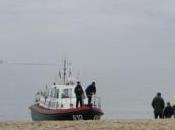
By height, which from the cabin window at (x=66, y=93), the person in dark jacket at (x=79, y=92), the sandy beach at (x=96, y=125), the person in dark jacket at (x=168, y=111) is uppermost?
the cabin window at (x=66, y=93)

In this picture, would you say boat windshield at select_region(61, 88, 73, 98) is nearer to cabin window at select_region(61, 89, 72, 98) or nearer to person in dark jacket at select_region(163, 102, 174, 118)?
cabin window at select_region(61, 89, 72, 98)

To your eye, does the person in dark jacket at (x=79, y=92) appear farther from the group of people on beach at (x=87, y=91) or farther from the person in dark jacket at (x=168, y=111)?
the person in dark jacket at (x=168, y=111)

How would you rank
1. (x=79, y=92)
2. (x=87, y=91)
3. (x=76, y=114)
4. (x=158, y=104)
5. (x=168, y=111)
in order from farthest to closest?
(x=76, y=114) < (x=79, y=92) < (x=87, y=91) < (x=168, y=111) < (x=158, y=104)

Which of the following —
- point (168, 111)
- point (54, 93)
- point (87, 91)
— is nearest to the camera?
point (168, 111)

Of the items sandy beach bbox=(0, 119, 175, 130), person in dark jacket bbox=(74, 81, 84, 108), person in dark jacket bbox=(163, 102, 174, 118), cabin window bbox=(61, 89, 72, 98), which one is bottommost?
sandy beach bbox=(0, 119, 175, 130)

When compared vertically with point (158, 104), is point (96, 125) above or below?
below

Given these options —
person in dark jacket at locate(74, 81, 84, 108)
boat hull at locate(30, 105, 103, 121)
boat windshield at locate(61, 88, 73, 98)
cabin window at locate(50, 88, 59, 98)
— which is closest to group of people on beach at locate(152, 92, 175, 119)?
person in dark jacket at locate(74, 81, 84, 108)

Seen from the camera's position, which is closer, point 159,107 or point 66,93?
point 159,107

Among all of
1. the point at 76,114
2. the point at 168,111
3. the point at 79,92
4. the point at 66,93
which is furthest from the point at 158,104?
the point at 66,93

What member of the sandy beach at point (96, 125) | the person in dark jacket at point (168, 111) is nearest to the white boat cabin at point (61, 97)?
the person in dark jacket at point (168, 111)

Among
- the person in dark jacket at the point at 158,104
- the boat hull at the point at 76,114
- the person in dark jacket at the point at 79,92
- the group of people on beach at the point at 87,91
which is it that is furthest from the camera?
the boat hull at the point at 76,114

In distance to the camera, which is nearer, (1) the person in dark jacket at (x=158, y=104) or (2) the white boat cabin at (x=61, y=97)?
(1) the person in dark jacket at (x=158, y=104)

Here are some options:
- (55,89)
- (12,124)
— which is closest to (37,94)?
(55,89)

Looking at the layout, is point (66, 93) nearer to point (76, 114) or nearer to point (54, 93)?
point (54, 93)
